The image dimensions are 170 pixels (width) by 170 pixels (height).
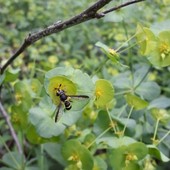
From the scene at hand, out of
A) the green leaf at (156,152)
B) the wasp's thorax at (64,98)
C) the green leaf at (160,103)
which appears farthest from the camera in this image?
the green leaf at (160,103)

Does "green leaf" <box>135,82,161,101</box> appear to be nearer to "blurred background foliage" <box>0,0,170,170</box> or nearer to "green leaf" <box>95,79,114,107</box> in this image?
"blurred background foliage" <box>0,0,170,170</box>

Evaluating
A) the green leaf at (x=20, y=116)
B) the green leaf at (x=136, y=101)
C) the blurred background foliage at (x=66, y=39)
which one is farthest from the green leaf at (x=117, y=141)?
the blurred background foliage at (x=66, y=39)

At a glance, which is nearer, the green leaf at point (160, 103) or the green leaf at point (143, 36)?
the green leaf at point (143, 36)

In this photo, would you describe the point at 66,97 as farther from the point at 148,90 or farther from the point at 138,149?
the point at 148,90

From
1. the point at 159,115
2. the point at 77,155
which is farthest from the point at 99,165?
the point at 159,115

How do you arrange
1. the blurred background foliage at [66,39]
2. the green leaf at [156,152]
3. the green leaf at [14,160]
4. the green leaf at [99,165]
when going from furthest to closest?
the blurred background foliage at [66,39] < the green leaf at [14,160] < the green leaf at [99,165] < the green leaf at [156,152]

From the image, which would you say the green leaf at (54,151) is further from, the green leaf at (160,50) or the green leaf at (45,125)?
the green leaf at (160,50)
